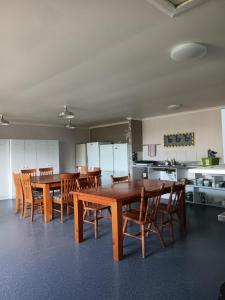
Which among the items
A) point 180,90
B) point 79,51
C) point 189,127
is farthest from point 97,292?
point 189,127

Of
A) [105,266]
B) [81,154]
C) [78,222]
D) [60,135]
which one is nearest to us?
[105,266]

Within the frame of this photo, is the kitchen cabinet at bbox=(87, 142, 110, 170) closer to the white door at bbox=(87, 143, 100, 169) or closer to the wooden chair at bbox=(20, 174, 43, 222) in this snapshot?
the white door at bbox=(87, 143, 100, 169)

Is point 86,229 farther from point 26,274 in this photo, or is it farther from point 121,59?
point 121,59

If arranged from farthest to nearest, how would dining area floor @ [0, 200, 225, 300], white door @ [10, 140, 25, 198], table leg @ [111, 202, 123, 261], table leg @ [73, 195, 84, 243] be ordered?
white door @ [10, 140, 25, 198], table leg @ [73, 195, 84, 243], table leg @ [111, 202, 123, 261], dining area floor @ [0, 200, 225, 300]

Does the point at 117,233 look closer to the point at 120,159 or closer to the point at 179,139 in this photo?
the point at 179,139

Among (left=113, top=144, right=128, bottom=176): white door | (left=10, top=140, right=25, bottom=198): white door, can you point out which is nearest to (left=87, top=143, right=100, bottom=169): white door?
(left=113, top=144, right=128, bottom=176): white door

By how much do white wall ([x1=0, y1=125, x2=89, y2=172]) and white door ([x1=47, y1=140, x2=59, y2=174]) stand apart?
506 mm

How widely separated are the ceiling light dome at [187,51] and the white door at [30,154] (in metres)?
5.57

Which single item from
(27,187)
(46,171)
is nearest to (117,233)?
(27,187)

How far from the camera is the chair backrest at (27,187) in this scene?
4.70m

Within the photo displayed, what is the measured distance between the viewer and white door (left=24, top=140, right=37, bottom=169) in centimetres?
698

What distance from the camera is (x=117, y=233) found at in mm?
2930

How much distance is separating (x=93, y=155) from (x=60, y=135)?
142cm

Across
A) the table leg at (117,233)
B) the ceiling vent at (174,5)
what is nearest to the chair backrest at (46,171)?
the table leg at (117,233)
